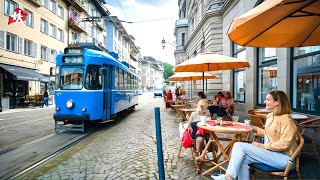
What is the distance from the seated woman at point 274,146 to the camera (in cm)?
324

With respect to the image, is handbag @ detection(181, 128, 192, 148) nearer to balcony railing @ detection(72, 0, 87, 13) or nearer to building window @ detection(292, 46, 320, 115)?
building window @ detection(292, 46, 320, 115)

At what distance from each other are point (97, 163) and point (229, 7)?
15.2m

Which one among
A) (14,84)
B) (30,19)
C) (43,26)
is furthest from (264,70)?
(43,26)

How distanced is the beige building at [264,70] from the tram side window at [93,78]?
7.24 m

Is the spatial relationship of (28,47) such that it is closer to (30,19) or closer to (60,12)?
(30,19)

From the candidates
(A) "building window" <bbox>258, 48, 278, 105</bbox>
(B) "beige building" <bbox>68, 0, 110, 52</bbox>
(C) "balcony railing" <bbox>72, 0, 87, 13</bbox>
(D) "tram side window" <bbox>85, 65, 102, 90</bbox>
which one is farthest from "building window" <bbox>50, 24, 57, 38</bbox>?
(A) "building window" <bbox>258, 48, 278, 105</bbox>

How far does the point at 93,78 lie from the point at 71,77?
0.80 metres

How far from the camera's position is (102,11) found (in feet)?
154

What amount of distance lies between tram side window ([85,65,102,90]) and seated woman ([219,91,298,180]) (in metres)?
6.86

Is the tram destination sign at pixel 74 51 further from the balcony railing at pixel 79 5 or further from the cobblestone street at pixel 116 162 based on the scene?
the balcony railing at pixel 79 5

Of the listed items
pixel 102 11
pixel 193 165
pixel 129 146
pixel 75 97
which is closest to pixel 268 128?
pixel 193 165

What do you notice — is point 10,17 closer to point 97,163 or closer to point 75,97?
Result: point 75,97

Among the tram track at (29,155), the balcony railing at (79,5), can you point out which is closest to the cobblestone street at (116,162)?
the tram track at (29,155)

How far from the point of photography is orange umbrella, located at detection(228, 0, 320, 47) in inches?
133
